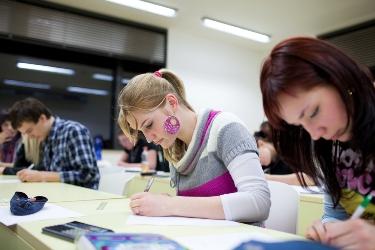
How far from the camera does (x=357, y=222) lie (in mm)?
653

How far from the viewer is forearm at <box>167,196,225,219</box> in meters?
1.04

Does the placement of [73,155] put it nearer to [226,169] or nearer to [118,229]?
[226,169]

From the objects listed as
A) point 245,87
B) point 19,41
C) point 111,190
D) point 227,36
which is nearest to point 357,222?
point 111,190

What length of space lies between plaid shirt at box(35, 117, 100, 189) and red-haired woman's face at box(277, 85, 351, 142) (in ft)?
5.64

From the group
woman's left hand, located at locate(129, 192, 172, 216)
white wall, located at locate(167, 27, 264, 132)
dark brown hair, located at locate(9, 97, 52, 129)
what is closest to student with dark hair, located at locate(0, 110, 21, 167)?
dark brown hair, located at locate(9, 97, 52, 129)

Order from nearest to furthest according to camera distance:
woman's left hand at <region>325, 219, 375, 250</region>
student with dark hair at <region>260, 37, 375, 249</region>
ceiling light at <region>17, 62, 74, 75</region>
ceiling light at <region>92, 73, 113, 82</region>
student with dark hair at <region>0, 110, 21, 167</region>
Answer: woman's left hand at <region>325, 219, 375, 250</region>
student with dark hair at <region>260, 37, 375, 249</region>
student with dark hair at <region>0, 110, 21, 167</region>
ceiling light at <region>17, 62, 74, 75</region>
ceiling light at <region>92, 73, 113, 82</region>

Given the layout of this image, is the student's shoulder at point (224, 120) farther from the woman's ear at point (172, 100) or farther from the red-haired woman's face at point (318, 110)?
the red-haired woman's face at point (318, 110)

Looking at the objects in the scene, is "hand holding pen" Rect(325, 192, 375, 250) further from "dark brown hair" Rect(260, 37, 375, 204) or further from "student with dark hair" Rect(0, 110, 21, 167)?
"student with dark hair" Rect(0, 110, 21, 167)

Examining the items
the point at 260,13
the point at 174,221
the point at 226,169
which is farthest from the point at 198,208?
the point at 260,13

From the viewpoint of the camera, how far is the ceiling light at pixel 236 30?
14.7ft

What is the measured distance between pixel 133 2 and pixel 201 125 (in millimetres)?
3014

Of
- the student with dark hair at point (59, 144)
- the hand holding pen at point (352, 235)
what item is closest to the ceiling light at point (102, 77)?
the student with dark hair at point (59, 144)

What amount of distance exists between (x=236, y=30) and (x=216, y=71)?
0.75 m

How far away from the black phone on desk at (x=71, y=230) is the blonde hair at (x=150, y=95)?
0.49 metres
